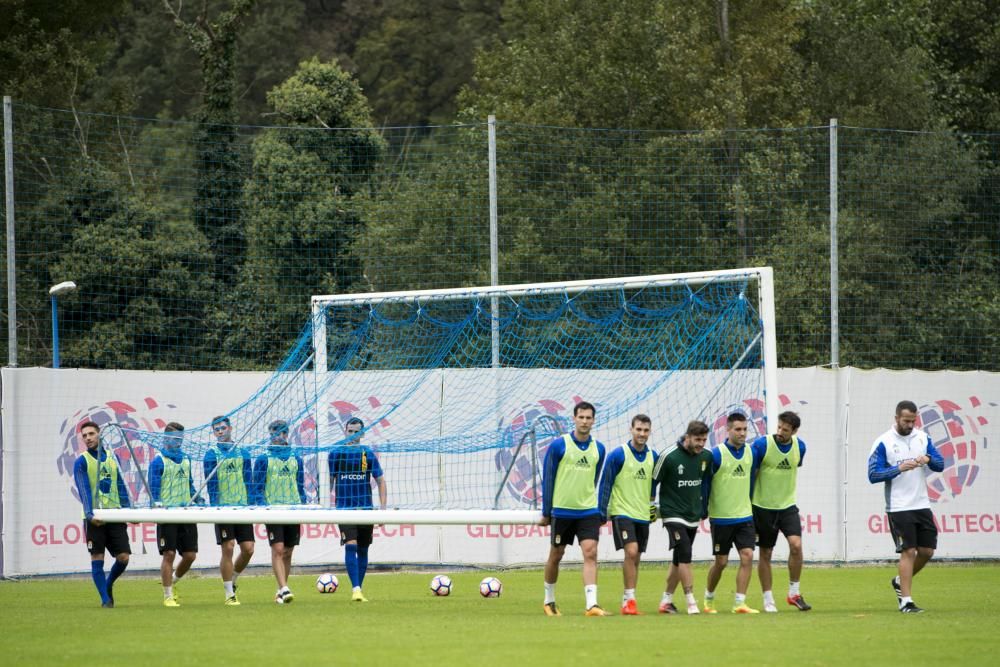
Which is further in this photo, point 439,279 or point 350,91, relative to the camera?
point 350,91

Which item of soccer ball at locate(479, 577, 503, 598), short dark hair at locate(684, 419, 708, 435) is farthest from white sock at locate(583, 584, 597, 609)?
soccer ball at locate(479, 577, 503, 598)

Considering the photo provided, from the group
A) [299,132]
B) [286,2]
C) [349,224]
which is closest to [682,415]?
[349,224]

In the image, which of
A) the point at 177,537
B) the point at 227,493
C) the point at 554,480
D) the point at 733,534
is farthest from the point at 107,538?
the point at 733,534

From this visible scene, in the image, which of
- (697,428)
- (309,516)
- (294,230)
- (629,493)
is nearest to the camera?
(697,428)

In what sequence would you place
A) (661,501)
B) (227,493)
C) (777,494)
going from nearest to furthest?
1. (661,501)
2. (777,494)
3. (227,493)

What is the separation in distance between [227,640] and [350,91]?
76.3 ft

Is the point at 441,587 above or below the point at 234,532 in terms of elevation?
below

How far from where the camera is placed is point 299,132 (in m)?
21.4

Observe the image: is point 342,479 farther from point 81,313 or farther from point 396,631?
point 81,313

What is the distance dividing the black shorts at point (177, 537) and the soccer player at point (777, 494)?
239 inches

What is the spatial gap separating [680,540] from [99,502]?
20.1 ft

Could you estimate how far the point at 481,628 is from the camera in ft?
39.7

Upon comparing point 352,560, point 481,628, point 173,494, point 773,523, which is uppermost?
point 173,494

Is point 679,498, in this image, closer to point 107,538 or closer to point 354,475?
point 354,475
